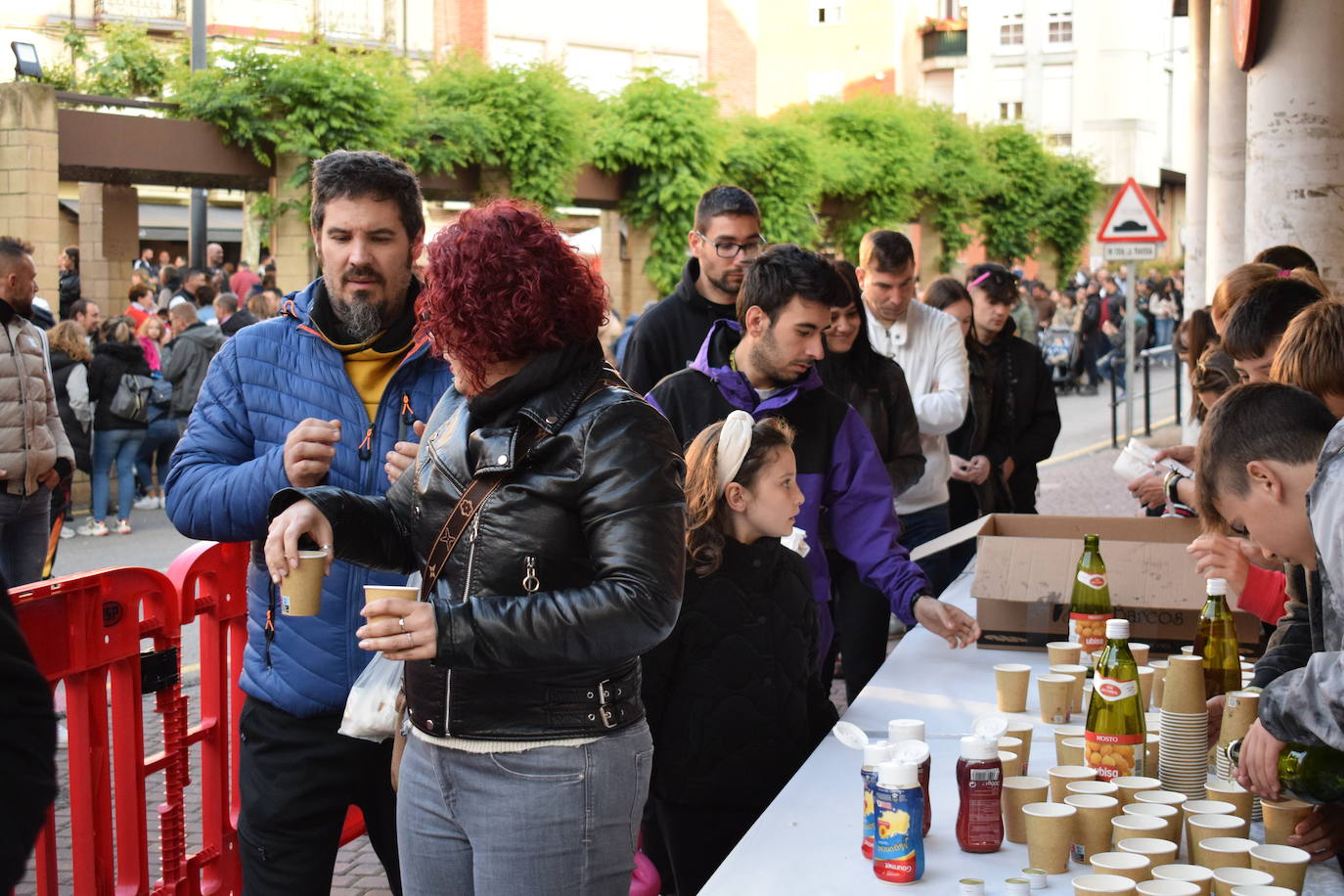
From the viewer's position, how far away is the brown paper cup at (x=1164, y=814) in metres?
2.56

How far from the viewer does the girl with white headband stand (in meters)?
3.45

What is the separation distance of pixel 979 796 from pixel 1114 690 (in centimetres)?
51

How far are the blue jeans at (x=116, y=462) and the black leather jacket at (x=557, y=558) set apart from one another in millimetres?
10554

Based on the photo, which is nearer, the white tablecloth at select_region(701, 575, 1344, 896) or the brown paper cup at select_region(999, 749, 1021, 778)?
the white tablecloth at select_region(701, 575, 1344, 896)

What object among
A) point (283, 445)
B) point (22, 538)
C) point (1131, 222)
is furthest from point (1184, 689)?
point (1131, 222)

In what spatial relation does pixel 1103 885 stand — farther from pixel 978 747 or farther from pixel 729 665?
pixel 729 665

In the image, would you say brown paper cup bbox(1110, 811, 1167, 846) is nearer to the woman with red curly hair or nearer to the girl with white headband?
the woman with red curly hair

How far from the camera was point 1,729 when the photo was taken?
1.48 metres

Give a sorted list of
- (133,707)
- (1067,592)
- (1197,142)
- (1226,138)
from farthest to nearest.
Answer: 1. (1197,142)
2. (1226,138)
3. (1067,592)
4. (133,707)

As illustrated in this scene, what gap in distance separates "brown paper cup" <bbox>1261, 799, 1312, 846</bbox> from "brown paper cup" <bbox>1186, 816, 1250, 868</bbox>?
0.47ft

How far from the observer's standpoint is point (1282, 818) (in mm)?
2664

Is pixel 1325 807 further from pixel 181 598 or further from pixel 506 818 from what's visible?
pixel 181 598

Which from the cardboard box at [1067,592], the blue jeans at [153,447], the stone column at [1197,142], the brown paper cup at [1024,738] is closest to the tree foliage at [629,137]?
the blue jeans at [153,447]

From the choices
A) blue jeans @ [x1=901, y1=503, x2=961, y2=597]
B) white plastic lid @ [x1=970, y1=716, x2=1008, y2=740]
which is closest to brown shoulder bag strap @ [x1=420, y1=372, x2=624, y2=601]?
white plastic lid @ [x1=970, y1=716, x2=1008, y2=740]
